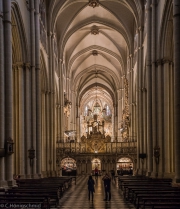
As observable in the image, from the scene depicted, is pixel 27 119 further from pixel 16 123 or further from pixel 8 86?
pixel 8 86

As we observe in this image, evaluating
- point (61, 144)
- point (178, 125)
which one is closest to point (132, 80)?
point (61, 144)

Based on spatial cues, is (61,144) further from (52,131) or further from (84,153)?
(52,131)

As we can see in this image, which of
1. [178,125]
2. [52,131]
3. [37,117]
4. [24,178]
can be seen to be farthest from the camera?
[52,131]

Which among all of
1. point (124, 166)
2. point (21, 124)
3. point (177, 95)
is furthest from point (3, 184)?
point (124, 166)

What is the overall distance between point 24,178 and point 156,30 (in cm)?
1384

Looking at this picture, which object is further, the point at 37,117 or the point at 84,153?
the point at 84,153

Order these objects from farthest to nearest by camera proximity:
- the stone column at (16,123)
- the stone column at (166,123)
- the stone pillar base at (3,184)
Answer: the stone column at (16,123) → the stone column at (166,123) → the stone pillar base at (3,184)

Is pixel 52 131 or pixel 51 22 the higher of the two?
pixel 51 22

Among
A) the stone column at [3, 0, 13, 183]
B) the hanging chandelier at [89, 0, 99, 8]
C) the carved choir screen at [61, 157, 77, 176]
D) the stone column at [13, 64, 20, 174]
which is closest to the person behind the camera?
the stone column at [3, 0, 13, 183]

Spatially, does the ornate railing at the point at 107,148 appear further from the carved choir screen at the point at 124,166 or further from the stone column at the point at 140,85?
the stone column at the point at 140,85

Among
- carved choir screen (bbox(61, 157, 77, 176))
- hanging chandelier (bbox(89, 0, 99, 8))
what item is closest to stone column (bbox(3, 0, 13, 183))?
hanging chandelier (bbox(89, 0, 99, 8))

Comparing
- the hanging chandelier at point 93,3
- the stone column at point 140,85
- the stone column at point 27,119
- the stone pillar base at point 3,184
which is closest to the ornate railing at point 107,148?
the stone column at point 140,85

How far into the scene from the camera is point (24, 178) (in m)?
27.9

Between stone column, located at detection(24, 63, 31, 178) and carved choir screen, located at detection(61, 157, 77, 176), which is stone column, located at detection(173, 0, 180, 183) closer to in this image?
stone column, located at detection(24, 63, 31, 178)
